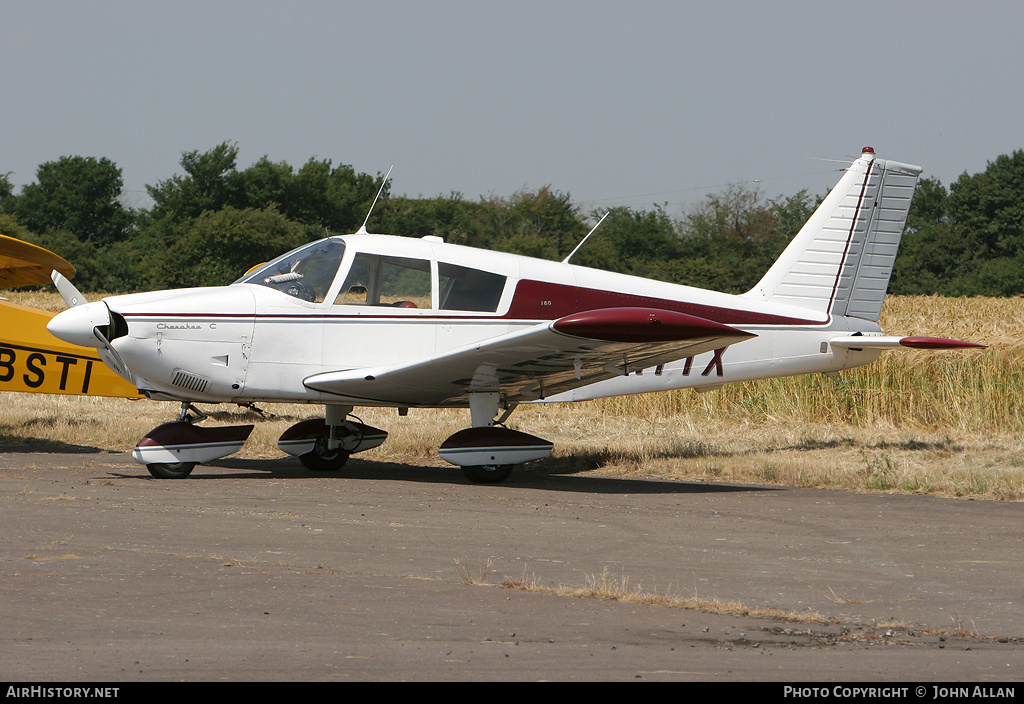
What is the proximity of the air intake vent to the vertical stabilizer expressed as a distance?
605cm

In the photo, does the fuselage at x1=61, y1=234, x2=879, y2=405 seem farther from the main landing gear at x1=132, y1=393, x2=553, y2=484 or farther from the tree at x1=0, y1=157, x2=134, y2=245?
the tree at x1=0, y1=157, x2=134, y2=245

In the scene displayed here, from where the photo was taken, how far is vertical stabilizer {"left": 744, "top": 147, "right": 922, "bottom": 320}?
1176 centimetres

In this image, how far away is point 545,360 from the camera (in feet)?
30.1

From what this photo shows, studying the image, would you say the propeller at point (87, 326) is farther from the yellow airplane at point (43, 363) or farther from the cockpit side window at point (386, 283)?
the yellow airplane at point (43, 363)

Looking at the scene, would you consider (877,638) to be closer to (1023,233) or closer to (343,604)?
(343,604)

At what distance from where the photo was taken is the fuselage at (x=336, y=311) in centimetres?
941

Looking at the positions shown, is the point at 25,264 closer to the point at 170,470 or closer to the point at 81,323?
the point at 81,323

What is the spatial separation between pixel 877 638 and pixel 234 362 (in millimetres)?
6782

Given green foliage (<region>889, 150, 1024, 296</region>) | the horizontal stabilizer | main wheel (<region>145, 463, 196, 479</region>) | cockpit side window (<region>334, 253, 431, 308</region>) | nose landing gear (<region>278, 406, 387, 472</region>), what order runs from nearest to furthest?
main wheel (<region>145, 463, 196, 479</region>) → cockpit side window (<region>334, 253, 431, 308</region>) → the horizontal stabilizer → nose landing gear (<region>278, 406, 387, 472</region>) → green foliage (<region>889, 150, 1024, 296</region>)

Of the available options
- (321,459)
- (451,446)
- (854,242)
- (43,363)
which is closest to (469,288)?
(451,446)

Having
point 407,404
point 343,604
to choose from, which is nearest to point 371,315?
point 407,404

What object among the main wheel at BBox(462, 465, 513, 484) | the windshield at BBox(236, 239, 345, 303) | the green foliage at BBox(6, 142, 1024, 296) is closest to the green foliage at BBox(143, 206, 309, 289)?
the green foliage at BBox(6, 142, 1024, 296)

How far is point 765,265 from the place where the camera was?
48.7 m

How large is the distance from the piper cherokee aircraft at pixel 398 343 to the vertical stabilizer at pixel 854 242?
0.67 metres
